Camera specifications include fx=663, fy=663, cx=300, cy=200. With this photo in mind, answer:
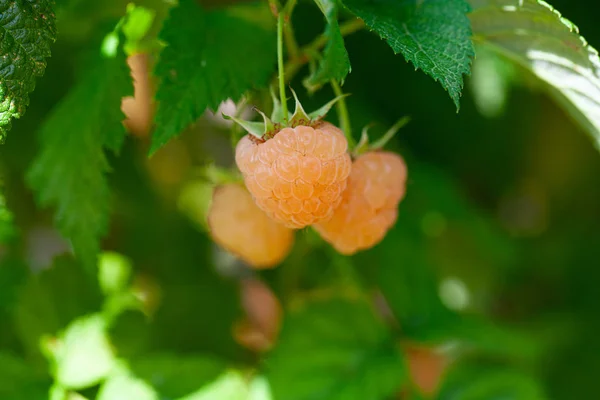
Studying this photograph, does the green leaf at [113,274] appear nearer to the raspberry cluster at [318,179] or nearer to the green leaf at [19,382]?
the green leaf at [19,382]

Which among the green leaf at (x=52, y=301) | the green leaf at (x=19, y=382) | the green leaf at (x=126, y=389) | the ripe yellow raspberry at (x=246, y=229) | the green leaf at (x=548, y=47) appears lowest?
the green leaf at (x=52, y=301)

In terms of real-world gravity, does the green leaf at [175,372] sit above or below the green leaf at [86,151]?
below

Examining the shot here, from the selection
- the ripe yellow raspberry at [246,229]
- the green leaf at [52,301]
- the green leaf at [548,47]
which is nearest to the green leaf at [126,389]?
the green leaf at [52,301]

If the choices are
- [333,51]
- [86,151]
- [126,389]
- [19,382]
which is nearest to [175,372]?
[126,389]

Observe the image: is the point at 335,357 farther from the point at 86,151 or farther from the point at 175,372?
the point at 86,151

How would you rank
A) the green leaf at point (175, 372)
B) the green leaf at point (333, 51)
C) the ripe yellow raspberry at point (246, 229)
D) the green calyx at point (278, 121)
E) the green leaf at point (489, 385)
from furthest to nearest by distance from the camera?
the green leaf at point (489, 385), the green leaf at point (175, 372), the ripe yellow raspberry at point (246, 229), the green calyx at point (278, 121), the green leaf at point (333, 51)
